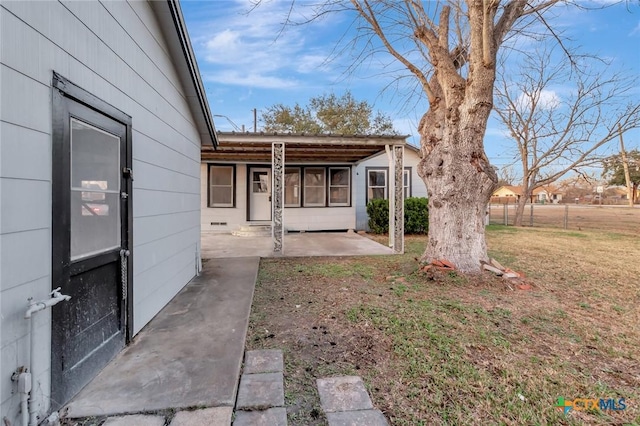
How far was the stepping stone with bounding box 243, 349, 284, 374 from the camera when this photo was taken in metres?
2.31

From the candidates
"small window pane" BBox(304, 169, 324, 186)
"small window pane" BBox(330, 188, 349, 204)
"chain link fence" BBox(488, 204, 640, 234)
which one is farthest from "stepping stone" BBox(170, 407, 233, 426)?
"chain link fence" BBox(488, 204, 640, 234)

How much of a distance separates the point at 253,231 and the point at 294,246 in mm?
2631

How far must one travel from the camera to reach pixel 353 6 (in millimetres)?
5547

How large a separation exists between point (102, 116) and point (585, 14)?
7645 mm

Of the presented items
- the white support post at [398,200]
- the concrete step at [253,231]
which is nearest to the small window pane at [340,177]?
the concrete step at [253,231]

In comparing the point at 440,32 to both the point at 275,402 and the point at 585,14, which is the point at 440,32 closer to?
the point at 585,14

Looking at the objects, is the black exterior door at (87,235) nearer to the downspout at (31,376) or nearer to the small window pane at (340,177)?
the downspout at (31,376)

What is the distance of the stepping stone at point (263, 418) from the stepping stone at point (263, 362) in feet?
1.47

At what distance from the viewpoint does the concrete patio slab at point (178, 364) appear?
1.91m

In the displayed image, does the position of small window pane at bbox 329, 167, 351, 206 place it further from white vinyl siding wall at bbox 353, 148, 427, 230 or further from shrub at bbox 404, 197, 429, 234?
shrub at bbox 404, 197, 429, 234

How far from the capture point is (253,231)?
34.3ft

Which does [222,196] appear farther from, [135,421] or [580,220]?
[580,220]

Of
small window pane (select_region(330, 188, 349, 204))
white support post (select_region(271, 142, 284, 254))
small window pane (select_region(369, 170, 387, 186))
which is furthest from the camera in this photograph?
small window pane (select_region(369, 170, 387, 186))

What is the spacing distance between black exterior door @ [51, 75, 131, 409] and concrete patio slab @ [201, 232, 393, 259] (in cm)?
Answer: 435
